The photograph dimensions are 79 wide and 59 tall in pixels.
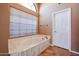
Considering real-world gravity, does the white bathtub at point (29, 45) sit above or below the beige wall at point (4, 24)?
below

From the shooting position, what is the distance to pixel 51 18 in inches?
65.4

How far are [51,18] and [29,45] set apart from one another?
1.82ft

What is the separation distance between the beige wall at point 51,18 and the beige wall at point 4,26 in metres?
0.53

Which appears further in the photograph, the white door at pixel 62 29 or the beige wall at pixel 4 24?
the white door at pixel 62 29

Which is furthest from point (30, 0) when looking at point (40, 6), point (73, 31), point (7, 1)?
point (73, 31)

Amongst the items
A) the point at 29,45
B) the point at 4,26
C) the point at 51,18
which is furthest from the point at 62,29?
the point at 4,26

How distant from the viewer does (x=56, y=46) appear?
5.31ft

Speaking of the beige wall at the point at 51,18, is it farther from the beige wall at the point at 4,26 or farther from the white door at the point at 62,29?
the beige wall at the point at 4,26

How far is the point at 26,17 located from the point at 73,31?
0.74 m

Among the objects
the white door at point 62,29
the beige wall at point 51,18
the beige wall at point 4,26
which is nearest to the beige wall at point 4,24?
the beige wall at point 4,26

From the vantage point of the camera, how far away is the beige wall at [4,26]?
1452 millimetres

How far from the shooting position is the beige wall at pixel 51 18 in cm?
154

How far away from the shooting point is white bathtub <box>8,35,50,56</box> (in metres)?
1.44

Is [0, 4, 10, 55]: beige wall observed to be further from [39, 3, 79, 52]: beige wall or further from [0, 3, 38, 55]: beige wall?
[39, 3, 79, 52]: beige wall
